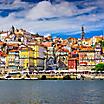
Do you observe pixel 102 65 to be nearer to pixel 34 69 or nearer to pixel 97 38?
pixel 34 69

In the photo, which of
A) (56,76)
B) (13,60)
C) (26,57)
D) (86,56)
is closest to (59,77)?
(56,76)

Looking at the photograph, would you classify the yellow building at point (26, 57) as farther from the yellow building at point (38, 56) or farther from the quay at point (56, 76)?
the quay at point (56, 76)

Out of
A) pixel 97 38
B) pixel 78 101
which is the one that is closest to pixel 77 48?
pixel 97 38

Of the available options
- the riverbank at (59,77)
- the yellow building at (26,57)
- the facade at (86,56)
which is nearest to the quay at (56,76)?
the riverbank at (59,77)

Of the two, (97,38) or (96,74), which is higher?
(97,38)

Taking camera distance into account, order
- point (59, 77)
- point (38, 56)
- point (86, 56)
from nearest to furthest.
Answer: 1. point (59, 77)
2. point (86, 56)
3. point (38, 56)

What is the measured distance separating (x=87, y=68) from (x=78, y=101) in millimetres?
50227

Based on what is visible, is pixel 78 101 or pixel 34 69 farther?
pixel 34 69

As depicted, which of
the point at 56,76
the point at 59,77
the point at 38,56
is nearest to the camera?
the point at 59,77

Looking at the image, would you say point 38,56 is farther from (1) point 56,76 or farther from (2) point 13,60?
(1) point 56,76

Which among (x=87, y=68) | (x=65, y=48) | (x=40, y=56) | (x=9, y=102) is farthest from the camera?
(x=65, y=48)

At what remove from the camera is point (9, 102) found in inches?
995

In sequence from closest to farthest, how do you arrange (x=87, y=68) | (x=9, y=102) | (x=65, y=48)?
(x=9, y=102) → (x=87, y=68) → (x=65, y=48)

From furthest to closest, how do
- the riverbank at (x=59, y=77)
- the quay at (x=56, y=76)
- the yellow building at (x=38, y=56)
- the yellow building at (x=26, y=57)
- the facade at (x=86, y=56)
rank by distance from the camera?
the yellow building at (x=38, y=56)
the facade at (x=86, y=56)
the yellow building at (x=26, y=57)
the quay at (x=56, y=76)
the riverbank at (x=59, y=77)
